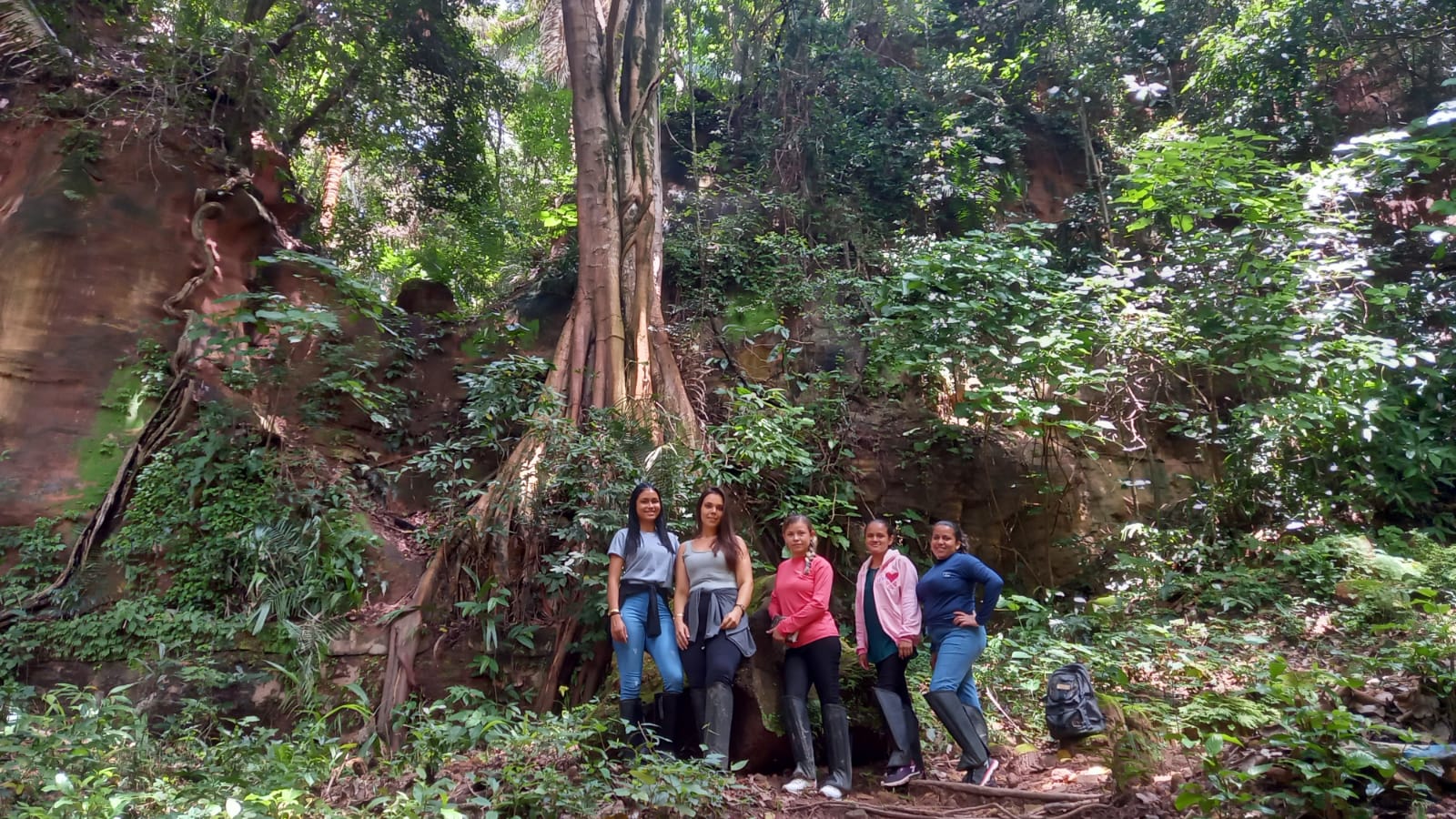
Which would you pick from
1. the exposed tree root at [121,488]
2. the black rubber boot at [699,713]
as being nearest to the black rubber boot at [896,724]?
the black rubber boot at [699,713]

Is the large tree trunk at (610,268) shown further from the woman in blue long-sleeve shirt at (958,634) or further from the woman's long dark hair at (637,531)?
the woman in blue long-sleeve shirt at (958,634)

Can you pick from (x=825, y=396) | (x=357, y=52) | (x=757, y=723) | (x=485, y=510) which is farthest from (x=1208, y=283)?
(x=357, y=52)

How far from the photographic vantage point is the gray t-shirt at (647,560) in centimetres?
411

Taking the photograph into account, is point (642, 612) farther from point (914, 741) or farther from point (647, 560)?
point (914, 741)

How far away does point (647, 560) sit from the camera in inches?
163

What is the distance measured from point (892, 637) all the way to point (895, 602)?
17 cm

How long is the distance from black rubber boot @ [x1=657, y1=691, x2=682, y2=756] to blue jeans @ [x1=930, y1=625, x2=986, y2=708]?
1240 mm

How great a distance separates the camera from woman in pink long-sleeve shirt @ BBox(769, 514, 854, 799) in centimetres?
382

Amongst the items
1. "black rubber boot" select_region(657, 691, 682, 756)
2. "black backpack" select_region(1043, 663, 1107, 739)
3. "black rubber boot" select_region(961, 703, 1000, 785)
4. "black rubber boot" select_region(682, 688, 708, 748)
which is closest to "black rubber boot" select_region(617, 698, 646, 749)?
"black rubber boot" select_region(657, 691, 682, 756)

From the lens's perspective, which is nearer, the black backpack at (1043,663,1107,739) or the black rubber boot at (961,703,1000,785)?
the black rubber boot at (961,703,1000,785)

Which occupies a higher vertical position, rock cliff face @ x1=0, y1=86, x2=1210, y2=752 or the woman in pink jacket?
rock cliff face @ x1=0, y1=86, x2=1210, y2=752

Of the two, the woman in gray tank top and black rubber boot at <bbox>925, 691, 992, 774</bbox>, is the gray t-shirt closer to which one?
the woman in gray tank top

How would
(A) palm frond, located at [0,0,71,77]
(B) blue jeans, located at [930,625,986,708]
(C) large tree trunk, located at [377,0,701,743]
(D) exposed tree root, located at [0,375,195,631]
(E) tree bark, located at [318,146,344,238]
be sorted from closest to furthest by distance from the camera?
1. (B) blue jeans, located at [930,625,986,708]
2. (D) exposed tree root, located at [0,375,195,631]
3. (C) large tree trunk, located at [377,0,701,743]
4. (A) palm frond, located at [0,0,71,77]
5. (E) tree bark, located at [318,146,344,238]

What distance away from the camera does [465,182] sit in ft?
32.0
